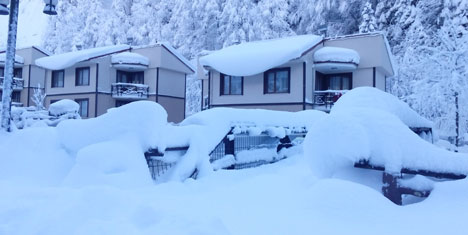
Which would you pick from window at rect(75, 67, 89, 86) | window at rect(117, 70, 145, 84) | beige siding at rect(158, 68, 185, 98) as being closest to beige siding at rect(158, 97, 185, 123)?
beige siding at rect(158, 68, 185, 98)

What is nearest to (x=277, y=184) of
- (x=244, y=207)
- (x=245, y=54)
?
(x=244, y=207)

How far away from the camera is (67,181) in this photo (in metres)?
6.83

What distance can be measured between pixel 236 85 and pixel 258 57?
3.36 metres

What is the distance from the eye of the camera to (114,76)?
27609 mm

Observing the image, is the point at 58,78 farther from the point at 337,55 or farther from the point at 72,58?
the point at 337,55

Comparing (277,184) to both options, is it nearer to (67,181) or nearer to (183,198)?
(183,198)

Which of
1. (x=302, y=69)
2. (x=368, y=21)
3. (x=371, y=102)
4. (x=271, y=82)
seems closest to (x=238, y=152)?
(x=371, y=102)

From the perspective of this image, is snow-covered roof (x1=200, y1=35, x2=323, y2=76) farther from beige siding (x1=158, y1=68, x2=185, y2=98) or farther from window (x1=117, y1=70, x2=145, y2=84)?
window (x1=117, y1=70, x2=145, y2=84)

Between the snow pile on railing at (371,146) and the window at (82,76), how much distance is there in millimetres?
24567

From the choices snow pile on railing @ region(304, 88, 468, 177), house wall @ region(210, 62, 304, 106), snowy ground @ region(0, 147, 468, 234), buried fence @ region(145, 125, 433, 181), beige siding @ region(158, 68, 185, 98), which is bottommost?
snowy ground @ region(0, 147, 468, 234)

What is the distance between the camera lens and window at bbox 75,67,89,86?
89.8 feet

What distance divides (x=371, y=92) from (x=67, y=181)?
602 cm

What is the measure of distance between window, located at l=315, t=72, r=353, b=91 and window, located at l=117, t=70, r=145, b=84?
1379 centimetres

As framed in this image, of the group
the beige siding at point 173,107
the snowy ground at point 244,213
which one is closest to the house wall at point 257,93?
the beige siding at point 173,107
